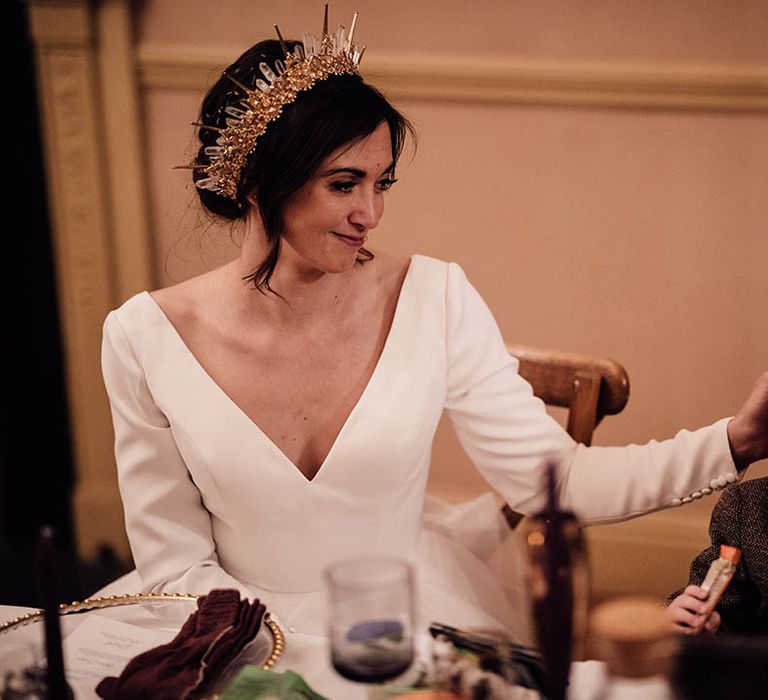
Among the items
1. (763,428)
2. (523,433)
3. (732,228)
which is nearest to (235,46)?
(732,228)

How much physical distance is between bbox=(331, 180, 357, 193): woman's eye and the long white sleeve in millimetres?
339

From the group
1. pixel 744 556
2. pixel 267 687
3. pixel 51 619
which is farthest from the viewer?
pixel 744 556

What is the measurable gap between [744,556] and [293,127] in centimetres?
93

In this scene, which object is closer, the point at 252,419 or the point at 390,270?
the point at 252,419

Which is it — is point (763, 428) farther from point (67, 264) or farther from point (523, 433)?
point (67, 264)

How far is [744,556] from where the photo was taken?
147 cm

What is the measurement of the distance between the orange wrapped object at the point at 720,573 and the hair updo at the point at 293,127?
0.82m

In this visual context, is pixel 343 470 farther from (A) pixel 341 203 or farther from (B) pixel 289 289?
(A) pixel 341 203

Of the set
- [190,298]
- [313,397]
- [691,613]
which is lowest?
[691,613]

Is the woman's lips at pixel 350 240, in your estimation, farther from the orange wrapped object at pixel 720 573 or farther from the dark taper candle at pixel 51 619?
the dark taper candle at pixel 51 619

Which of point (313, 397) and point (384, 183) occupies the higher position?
point (384, 183)

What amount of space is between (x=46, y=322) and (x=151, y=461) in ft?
5.96

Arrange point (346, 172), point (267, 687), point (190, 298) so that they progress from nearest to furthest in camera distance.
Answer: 1. point (267, 687)
2. point (346, 172)
3. point (190, 298)

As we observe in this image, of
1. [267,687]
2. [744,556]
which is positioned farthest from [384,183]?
[267,687]
